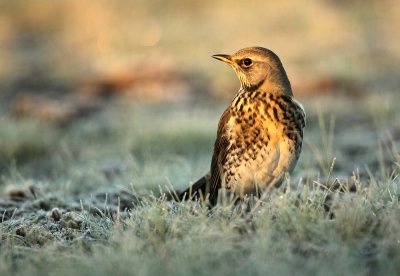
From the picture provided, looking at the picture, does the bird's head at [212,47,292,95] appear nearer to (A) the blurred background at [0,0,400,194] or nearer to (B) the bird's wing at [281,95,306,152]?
(B) the bird's wing at [281,95,306,152]

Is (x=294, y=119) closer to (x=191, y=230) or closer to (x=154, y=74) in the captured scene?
(x=191, y=230)

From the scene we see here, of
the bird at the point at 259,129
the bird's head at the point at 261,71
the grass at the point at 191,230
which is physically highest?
the bird's head at the point at 261,71

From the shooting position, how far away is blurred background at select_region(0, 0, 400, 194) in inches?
301

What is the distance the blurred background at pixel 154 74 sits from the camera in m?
7.63

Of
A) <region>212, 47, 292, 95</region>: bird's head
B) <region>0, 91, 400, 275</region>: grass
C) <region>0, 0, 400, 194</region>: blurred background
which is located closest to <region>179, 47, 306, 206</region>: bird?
<region>212, 47, 292, 95</region>: bird's head

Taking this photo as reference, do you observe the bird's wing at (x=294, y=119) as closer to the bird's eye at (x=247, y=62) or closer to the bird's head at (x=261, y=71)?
the bird's head at (x=261, y=71)

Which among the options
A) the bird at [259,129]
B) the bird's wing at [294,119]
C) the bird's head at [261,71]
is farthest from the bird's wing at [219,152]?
the bird's wing at [294,119]

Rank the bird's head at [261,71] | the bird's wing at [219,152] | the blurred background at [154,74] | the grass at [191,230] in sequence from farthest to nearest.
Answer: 1. the blurred background at [154,74]
2. the bird's wing at [219,152]
3. the bird's head at [261,71]
4. the grass at [191,230]

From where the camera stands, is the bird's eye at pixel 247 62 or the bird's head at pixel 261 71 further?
the bird's eye at pixel 247 62

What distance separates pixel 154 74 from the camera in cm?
1182

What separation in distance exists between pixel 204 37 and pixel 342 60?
5.09 metres

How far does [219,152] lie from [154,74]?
7.01 m

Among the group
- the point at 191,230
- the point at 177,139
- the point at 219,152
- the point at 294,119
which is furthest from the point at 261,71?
the point at 177,139

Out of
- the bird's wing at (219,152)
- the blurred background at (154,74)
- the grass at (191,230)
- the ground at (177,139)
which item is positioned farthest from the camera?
the blurred background at (154,74)
